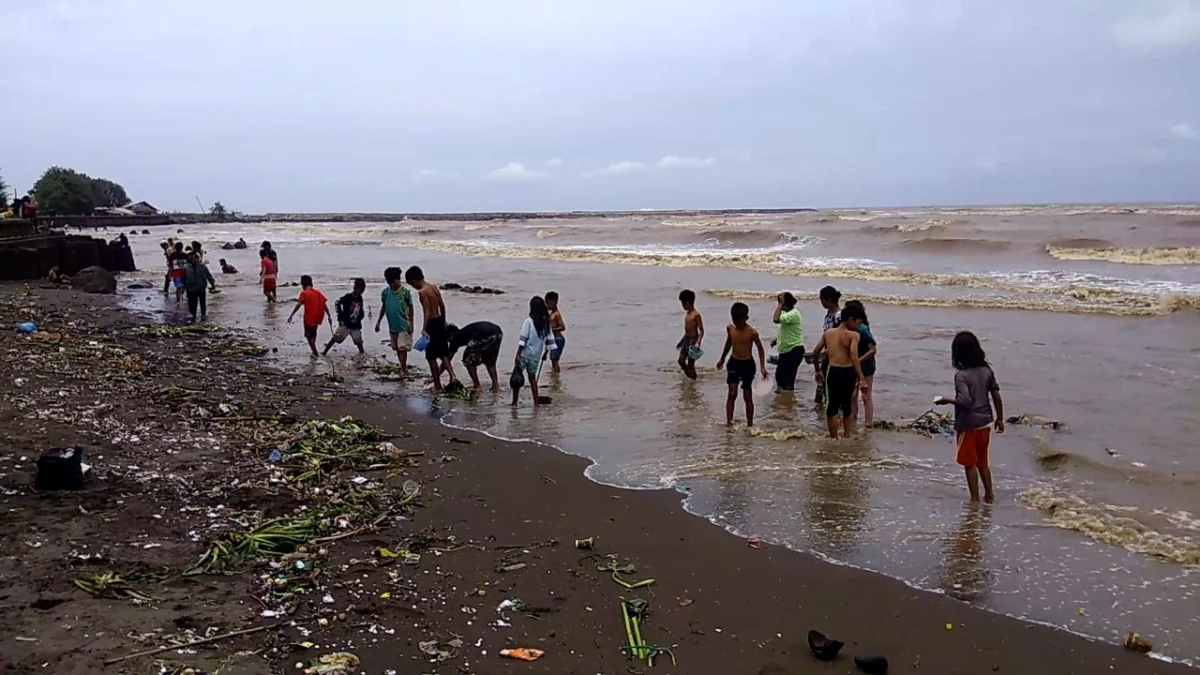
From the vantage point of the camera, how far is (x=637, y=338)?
16156mm

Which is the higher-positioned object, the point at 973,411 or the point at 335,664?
the point at 973,411

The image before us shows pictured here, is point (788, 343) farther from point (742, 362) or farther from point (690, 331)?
point (742, 362)

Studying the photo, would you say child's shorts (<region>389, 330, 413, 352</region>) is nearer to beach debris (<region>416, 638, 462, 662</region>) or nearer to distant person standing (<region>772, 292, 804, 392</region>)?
distant person standing (<region>772, 292, 804, 392</region>)

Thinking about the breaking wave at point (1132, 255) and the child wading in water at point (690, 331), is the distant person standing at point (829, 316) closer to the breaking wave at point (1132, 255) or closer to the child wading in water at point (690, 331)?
the child wading in water at point (690, 331)

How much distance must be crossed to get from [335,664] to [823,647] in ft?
8.00

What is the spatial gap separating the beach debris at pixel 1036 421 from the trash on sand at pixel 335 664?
830cm

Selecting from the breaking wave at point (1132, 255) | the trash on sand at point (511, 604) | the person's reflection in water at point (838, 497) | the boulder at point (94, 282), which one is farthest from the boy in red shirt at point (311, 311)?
the breaking wave at point (1132, 255)

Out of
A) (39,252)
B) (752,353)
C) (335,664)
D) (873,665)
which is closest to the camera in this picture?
(335,664)

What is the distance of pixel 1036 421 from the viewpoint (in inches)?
391

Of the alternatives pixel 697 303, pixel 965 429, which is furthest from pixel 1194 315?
pixel 965 429

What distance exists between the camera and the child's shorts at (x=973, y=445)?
7066mm

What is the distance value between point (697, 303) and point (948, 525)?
15.4m

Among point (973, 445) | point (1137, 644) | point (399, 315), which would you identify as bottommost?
point (1137, 644)

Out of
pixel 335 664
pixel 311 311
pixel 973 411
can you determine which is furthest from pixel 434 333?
pixel 335 664
